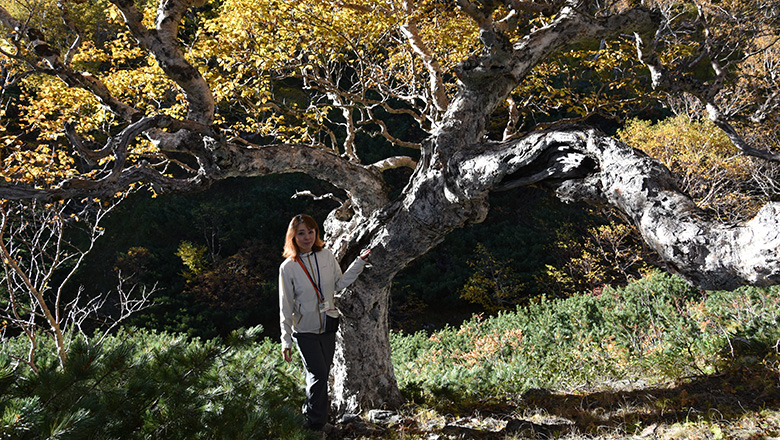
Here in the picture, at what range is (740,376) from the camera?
4152 millimetres

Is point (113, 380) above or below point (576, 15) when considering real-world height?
below

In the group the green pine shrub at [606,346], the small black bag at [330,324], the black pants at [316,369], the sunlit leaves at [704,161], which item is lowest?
the green pine shrub at [606,346]

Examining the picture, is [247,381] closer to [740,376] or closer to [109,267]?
[740,376]

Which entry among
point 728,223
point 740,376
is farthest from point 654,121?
point 728,223

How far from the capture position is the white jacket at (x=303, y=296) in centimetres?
328

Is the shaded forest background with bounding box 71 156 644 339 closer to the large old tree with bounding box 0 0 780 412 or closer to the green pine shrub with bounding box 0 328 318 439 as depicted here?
the large old tree with bounding box 0 0 780 412

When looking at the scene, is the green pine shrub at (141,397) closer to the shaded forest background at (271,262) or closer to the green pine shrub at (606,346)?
the green pine shrub at (606,346)

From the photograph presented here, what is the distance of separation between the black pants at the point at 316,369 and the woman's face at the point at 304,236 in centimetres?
63

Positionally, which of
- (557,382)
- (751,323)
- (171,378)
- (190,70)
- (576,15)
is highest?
(576,15)

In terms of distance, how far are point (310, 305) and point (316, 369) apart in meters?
0.47

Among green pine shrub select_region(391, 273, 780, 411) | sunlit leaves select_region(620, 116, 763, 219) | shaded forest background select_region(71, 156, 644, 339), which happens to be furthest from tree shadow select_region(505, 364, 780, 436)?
shaded forest background select_region(71, 156, 644, 339)

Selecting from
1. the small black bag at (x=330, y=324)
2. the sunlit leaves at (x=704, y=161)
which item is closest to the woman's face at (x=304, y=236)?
the small black bag at (x=330, y=324)

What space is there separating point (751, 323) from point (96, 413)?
5.75 meters

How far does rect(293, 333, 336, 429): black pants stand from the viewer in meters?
3.35
